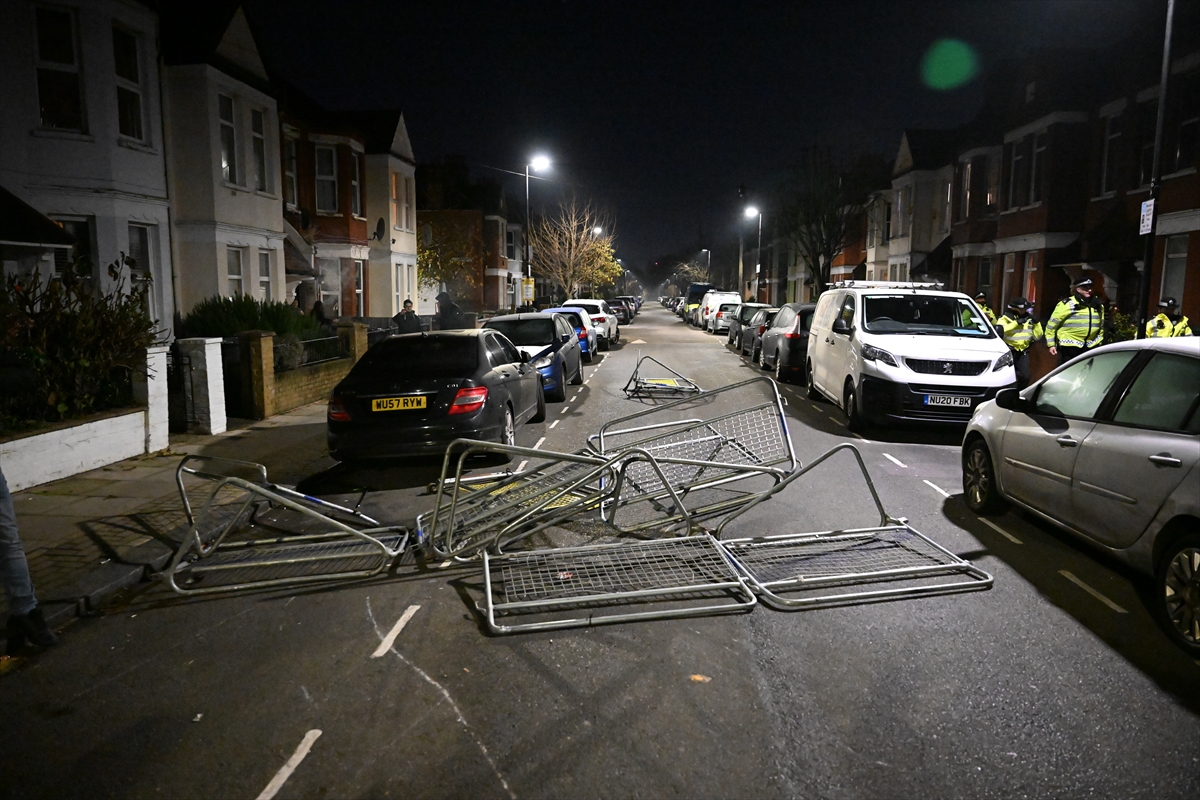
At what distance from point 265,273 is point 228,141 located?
3.29 meters

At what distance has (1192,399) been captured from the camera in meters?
4.84

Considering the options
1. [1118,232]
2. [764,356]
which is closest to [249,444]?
[764,356]

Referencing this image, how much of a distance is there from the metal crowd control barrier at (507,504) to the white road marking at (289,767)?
1993 mm

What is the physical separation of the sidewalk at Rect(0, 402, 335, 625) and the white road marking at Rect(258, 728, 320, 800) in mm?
2344

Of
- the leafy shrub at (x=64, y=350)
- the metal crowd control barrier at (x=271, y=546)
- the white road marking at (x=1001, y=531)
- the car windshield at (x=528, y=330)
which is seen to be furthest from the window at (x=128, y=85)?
the white road marking at (x=1001, y=531)

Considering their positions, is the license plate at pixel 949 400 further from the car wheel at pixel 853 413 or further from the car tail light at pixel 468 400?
the car tail light at pixel 468 400

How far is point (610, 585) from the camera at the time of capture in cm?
531

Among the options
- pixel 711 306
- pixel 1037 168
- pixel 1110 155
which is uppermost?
pixel 1037 168

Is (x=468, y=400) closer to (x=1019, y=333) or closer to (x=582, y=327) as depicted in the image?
(x=1019, y=333)

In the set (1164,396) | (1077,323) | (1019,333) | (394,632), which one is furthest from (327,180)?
(1164,396)

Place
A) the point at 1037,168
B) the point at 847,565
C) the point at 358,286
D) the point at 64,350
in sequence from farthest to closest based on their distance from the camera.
→ 1. the point at 358,286
2. the point at 1037,168
3. the point at 64,350
4. the point at 847,565

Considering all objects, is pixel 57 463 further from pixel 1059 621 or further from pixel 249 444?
pixel 1059 621

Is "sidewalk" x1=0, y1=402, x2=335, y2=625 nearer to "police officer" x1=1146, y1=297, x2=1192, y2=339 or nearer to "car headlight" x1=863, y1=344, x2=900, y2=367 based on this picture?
"car headlight" x1=863, y1=344, x2=900, y2=367

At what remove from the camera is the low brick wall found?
41.9 ft
